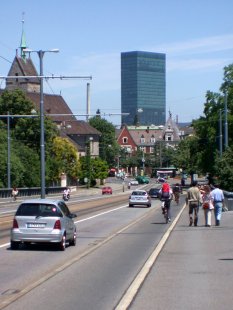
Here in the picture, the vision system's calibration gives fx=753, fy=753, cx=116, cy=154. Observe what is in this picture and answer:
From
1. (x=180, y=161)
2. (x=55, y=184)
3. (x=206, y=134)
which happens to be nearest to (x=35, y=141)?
(x=55, y=184)

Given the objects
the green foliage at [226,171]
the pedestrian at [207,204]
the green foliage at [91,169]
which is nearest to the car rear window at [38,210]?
the pedestrian at [207,204]

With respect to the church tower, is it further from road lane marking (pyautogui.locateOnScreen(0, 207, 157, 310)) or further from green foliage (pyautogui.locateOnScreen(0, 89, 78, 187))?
road lane marking (pyautogui.locateOnScreen(0, 207, 157, 310))

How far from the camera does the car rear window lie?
21234mm

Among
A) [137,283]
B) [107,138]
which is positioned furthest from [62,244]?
[107,138]

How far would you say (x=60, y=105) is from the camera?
155 metres

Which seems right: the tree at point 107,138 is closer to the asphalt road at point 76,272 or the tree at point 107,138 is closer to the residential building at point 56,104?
the residential building at point 56,104

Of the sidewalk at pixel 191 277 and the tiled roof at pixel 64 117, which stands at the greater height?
the tiled roof at pixel 64 117

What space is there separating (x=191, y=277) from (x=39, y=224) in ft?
23.5

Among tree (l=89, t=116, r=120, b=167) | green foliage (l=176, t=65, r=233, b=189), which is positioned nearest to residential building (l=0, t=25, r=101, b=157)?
tree (l=89, t=116, r=120, b=167)

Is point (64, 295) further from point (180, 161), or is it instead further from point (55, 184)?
point (180, 161)

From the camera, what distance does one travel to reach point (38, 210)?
21.4 meters

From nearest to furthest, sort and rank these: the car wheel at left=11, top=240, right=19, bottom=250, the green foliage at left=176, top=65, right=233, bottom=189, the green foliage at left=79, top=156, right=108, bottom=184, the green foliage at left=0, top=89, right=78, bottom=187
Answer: the car wheel at left=11, top=240, right=19, bottom=250 → the green foliage at left=0, top=89, right=78, bottom=187 → the green foliage at left=176, top=65, right=233, bottom=189 → the green foliage at left=79, top=156, right=108, bottom=184

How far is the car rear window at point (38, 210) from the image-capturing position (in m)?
21.2

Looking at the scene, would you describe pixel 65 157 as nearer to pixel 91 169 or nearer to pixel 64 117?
pixel 91 169
